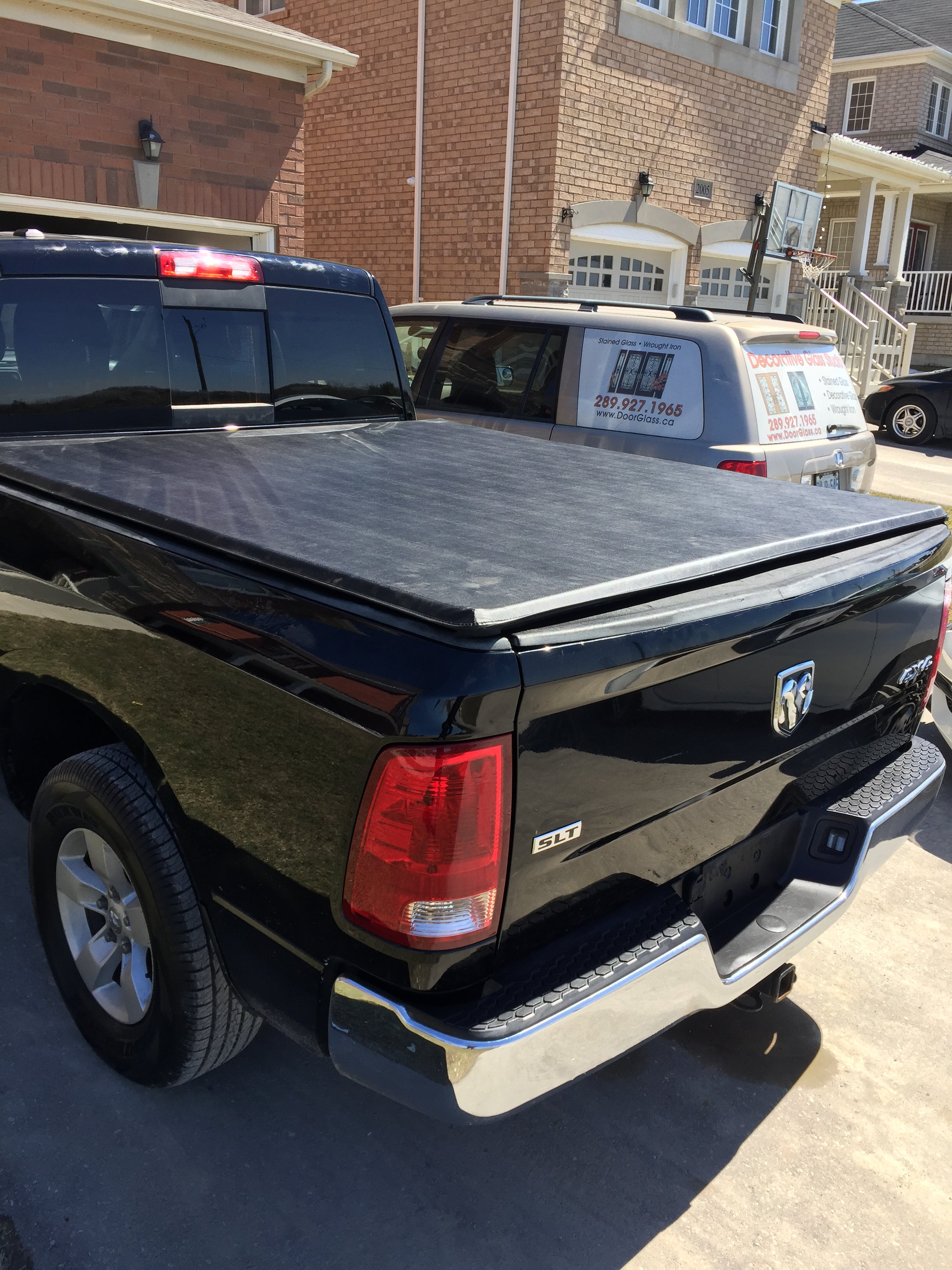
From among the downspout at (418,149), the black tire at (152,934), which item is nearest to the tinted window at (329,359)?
the black tire at (152,934)

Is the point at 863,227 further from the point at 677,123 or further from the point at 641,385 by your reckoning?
the point at 641,385

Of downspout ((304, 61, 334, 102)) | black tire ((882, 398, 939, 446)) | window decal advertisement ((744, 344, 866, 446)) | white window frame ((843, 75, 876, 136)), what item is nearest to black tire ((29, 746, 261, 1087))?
window decal advertisement ((744, 344, 866, 446))

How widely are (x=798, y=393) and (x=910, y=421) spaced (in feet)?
38.1

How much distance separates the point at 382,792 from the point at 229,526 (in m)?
0.82

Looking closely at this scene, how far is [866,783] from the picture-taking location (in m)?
2.87

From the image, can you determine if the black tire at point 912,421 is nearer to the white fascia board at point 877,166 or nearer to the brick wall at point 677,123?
the brick wall at point 677,123

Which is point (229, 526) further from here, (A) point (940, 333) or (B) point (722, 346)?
(A) point (940, 333)

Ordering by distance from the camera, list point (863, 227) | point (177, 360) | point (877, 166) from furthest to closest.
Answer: point (863, 227) → point (877, 166) → point (177, 360)

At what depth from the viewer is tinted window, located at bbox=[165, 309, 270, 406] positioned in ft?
11.9

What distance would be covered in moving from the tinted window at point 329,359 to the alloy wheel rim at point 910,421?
14.0 metres

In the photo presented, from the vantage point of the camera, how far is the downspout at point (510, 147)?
1266 centimetres

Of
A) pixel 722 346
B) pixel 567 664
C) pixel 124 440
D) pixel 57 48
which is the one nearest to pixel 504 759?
pixel 567 664

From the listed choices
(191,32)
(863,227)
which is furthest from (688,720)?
(863,227)

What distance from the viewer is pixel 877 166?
19953 millimetres
